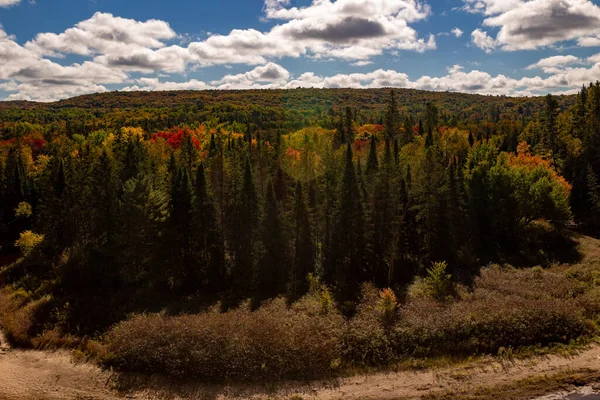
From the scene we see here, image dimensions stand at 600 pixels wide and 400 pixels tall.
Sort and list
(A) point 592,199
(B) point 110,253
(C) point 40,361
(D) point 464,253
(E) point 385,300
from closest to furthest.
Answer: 1. (C) point 40,361
2. (E) point 385,300
3. (B) point 110,253
4. (D) point 464,253
5. (A) point 592,199

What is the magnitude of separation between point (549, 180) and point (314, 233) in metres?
34.6

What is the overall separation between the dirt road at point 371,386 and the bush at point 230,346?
3.52 ft

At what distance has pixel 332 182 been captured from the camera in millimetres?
50438

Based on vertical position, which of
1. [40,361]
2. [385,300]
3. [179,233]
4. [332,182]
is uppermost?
[332,182]

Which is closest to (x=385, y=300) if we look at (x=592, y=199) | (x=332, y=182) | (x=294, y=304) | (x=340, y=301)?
(x=340, y=301)

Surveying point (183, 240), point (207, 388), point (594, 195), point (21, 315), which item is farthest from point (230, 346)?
point (594, 195)

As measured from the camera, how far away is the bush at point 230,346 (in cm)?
2581

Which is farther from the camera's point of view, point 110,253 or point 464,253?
point 464,253

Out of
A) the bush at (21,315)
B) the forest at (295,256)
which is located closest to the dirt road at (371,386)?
the forest at (295,256)

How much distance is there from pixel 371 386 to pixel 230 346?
30.9ft

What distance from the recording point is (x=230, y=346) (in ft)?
88.7

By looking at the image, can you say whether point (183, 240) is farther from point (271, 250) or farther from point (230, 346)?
point (230, 346)

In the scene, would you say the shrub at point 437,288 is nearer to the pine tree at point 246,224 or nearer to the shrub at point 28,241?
the pine tree at point 246,224

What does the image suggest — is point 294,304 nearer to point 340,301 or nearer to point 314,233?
point 340,301
